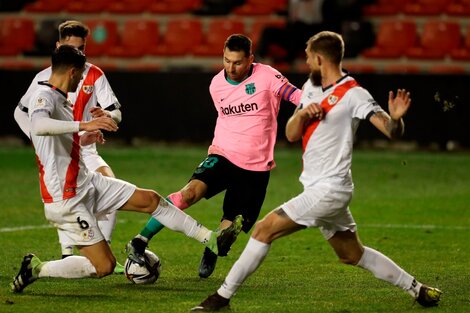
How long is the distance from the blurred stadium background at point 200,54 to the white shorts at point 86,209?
976 centimetres

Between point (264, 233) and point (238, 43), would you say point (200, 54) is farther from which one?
point (264, 233)

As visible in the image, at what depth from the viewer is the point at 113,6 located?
2362cm

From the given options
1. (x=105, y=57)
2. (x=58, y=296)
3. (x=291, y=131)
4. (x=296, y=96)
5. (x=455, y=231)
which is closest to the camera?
(x=291, y=131)

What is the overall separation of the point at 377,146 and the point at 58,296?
12.8 m

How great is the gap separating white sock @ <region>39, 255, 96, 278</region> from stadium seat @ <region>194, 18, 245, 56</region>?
14.2 m

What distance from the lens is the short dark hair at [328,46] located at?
284 inches

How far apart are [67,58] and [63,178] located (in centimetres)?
86

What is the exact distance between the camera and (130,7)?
2356 cm

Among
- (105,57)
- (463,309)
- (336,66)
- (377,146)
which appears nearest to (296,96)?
(336,66)

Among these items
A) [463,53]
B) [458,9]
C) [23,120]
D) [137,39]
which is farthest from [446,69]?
[23,120]

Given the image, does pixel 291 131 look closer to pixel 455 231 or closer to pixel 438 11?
pixel 455 231

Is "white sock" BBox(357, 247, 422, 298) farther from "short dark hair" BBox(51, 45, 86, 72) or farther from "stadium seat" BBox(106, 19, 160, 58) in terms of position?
"stadium seat" BBox(106, 19, 160, 58)

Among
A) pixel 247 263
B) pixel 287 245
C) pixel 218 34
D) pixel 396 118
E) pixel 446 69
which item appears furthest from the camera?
pixel 218 34

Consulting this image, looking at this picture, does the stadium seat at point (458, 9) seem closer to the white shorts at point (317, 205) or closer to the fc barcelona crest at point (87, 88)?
the fc barcelona crest at point (87, 88)
